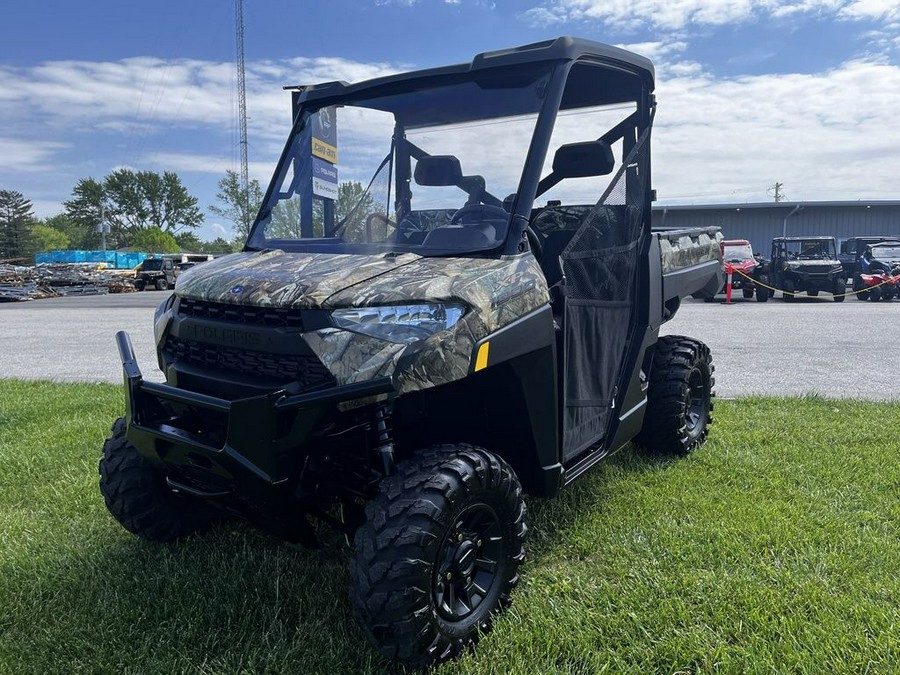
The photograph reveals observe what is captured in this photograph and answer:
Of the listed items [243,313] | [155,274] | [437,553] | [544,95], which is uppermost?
[544,95]

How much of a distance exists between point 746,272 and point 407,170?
785 inches

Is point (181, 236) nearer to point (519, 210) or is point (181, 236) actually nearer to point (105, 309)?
point (105, 309)

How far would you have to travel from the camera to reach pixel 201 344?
110 inches

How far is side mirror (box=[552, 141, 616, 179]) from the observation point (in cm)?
322

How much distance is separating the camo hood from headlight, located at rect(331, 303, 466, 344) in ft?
0.39

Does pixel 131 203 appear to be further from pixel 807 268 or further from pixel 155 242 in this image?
pixel 807 268

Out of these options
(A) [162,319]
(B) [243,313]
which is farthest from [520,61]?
(A) [162,319]

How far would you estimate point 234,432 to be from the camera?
2.35 m

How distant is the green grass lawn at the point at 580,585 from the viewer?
261cm

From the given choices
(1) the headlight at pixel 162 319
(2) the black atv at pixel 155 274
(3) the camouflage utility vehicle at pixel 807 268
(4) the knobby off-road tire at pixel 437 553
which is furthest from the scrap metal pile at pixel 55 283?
(4) the knobby off-road tire at pixel 437 553

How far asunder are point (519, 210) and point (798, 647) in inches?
78.6

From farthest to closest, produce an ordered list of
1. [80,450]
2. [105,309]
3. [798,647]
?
[105,309], [80,450], [798,647]

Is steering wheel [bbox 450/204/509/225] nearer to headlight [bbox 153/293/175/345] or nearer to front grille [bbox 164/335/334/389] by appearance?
front grille [bbox 164/335/334/389]

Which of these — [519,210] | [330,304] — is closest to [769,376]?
[519,210]
